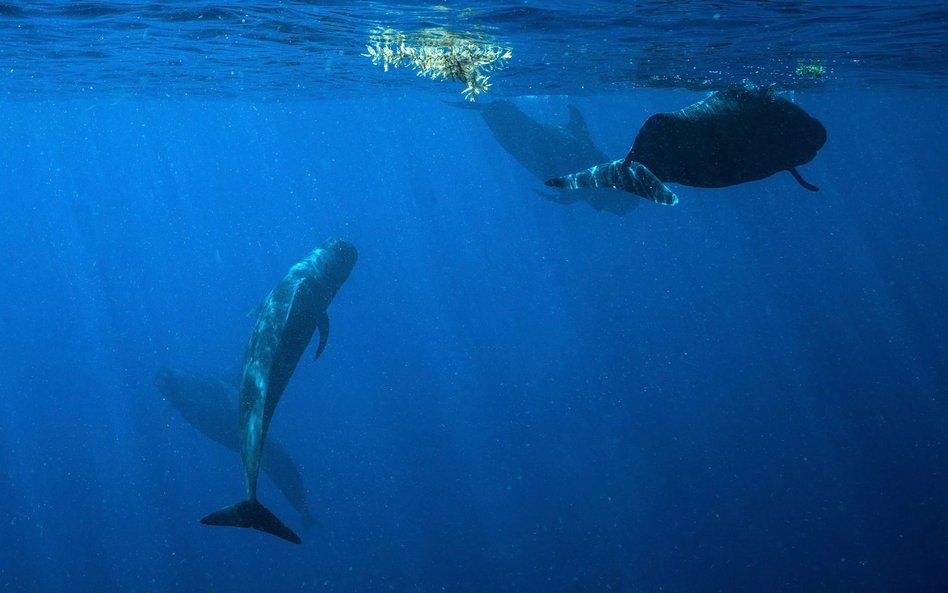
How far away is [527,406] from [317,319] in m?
23.3

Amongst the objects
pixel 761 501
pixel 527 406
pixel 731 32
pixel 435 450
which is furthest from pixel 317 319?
pixel 527 406

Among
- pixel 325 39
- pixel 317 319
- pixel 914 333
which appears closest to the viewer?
pixel 317 319

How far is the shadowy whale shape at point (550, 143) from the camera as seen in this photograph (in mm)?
17000

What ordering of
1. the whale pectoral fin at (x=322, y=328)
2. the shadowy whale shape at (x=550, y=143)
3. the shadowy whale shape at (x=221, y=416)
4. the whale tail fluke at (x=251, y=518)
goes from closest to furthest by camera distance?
1. the whale tail fluke at (x=251, y=518)
2. the whale pectoral fin at (x=322, y=328)
3. the shadowy whale shape at (x=221, y=416)
4. the shadowy whale shape at (x=550, y=143)

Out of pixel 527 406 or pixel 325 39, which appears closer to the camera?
pixel 325 39

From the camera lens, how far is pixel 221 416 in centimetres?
1639

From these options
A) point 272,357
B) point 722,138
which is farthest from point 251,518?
point 722,138

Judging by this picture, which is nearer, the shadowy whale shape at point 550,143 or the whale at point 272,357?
the whale at point 272,357

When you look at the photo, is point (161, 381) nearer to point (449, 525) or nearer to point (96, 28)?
point (96, 28)

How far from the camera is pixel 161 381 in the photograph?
58.3 ft

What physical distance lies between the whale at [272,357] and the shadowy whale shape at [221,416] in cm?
739

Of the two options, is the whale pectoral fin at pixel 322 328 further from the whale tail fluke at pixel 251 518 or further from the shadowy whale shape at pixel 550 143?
the shadowy whale shape at pixel 550 143

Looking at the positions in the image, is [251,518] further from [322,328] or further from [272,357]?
[322,328]

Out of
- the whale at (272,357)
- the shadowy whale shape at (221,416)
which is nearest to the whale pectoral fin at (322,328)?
the whale at (272,357)
